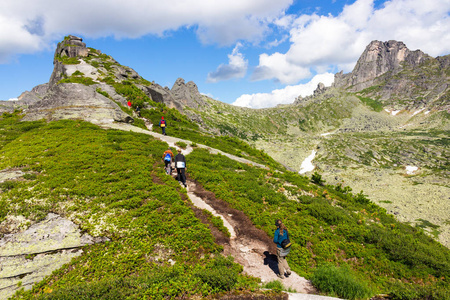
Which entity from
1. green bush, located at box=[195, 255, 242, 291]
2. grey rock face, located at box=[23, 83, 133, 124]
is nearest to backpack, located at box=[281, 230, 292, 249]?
green bush, located at box=[195, 255, 242, 291]

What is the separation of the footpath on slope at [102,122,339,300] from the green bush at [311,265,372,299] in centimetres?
54

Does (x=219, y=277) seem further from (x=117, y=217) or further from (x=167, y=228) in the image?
(x=117, y=217)

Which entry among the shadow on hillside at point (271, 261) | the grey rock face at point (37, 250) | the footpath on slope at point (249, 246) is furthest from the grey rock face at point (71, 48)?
the shadow on hillside at point (271, 261)

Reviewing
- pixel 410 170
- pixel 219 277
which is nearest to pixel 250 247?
pixel 219 277

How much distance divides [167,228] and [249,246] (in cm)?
542

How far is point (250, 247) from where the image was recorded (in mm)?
13625

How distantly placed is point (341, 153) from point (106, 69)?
11370 centimetres

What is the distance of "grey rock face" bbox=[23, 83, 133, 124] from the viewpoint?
1363 inches

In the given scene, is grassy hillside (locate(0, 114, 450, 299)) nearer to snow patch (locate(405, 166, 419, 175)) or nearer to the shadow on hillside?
the shadow on hillside

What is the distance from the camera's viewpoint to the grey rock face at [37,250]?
378 inches

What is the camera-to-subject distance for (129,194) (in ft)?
52.2

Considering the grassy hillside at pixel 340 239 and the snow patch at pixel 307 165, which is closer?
the grassy hillside at pixel 340 239

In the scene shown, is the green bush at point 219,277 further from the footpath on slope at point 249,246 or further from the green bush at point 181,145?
the green bush at point 181,145

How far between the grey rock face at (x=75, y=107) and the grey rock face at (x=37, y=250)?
2567cm
